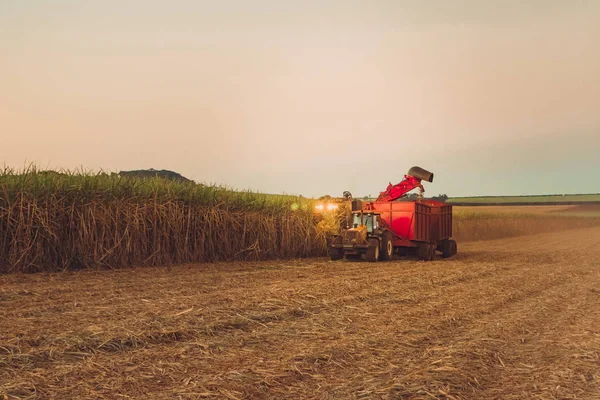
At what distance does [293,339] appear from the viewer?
710 centimetres

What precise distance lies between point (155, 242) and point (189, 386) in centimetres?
1096

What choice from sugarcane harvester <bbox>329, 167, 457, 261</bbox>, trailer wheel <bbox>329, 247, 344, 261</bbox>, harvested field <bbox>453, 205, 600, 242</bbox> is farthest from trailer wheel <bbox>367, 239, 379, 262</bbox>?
harvested field <bbox>453, 205, 600, 242</bbox>

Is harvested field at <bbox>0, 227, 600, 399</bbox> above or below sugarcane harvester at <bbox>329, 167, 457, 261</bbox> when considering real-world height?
below

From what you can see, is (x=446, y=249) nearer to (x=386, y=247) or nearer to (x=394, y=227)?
(x=394, y=227)

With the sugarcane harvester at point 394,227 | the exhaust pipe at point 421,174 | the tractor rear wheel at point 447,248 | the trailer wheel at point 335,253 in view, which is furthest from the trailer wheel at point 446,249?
the trailer wheel at point 335,253

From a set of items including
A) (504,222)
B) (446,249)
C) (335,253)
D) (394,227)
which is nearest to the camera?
(335,253)

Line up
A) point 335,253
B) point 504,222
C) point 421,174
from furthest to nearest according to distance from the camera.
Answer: point 504,222, point 421,174, point 335,253

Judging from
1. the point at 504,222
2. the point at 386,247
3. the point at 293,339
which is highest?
the point at 504,222

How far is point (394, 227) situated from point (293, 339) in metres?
13.5

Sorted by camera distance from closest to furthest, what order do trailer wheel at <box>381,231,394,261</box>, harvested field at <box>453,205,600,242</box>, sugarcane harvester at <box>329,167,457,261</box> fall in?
sugarcane harvester at <box>329,167,457,261</box>
trailer wheel at <box>381,231,394,261</box>
harvested field at <box>453,205,600,242</box>

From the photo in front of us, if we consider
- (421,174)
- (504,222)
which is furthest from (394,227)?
(504,222)

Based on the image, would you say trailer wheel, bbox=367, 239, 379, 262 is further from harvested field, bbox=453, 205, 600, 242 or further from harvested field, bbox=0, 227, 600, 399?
harvested field, bbox=453, 205, 600, 242

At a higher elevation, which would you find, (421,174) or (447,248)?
(421,174)

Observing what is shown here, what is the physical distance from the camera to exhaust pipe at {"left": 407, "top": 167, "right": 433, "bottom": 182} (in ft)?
65.7
